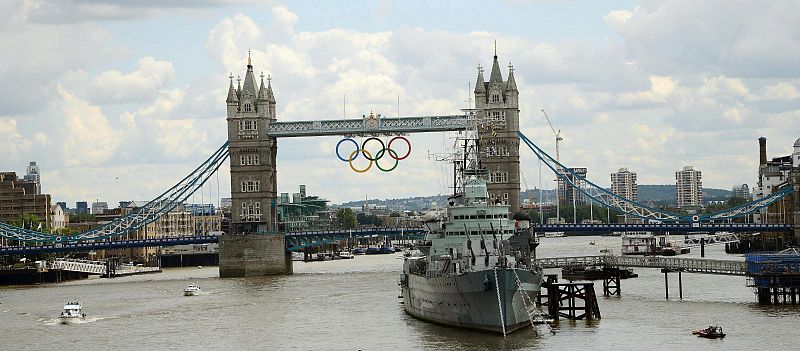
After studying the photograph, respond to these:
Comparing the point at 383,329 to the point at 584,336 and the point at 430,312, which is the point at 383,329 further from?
Result: the point at 584,336

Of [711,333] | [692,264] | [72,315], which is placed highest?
[692,264]

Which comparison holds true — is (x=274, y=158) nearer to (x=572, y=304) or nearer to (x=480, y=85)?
(x=480, y=85)

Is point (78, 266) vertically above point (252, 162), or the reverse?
point (252, 162)

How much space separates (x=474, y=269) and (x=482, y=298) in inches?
101

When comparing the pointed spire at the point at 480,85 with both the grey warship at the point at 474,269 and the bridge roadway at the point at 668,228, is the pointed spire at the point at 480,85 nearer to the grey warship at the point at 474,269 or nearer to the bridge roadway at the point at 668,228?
the bridge roadway at the point at 668,228

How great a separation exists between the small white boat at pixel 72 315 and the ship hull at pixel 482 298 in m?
25.8

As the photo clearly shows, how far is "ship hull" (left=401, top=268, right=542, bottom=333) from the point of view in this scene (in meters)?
71.2

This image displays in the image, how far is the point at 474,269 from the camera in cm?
7444

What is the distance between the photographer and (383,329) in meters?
80.9

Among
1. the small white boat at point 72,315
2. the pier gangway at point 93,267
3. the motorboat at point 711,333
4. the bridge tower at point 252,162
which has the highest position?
the bridge tower at point 252,162

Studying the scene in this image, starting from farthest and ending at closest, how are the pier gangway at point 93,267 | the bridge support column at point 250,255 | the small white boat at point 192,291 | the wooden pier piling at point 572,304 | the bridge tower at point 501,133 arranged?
1. the pier gangway at point 93,267
2. the bridge tower at point 501,133
3. the bridge support column at point 250,255
4. the small white boat at point 192,291
5. the wooden pier piling at point 572,304

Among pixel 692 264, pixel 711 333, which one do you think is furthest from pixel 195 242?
pixel 711 333

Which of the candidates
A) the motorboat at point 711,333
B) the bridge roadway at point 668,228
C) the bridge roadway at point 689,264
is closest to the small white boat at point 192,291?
the bridge roadway at point 689,264

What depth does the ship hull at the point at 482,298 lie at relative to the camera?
71.2m
